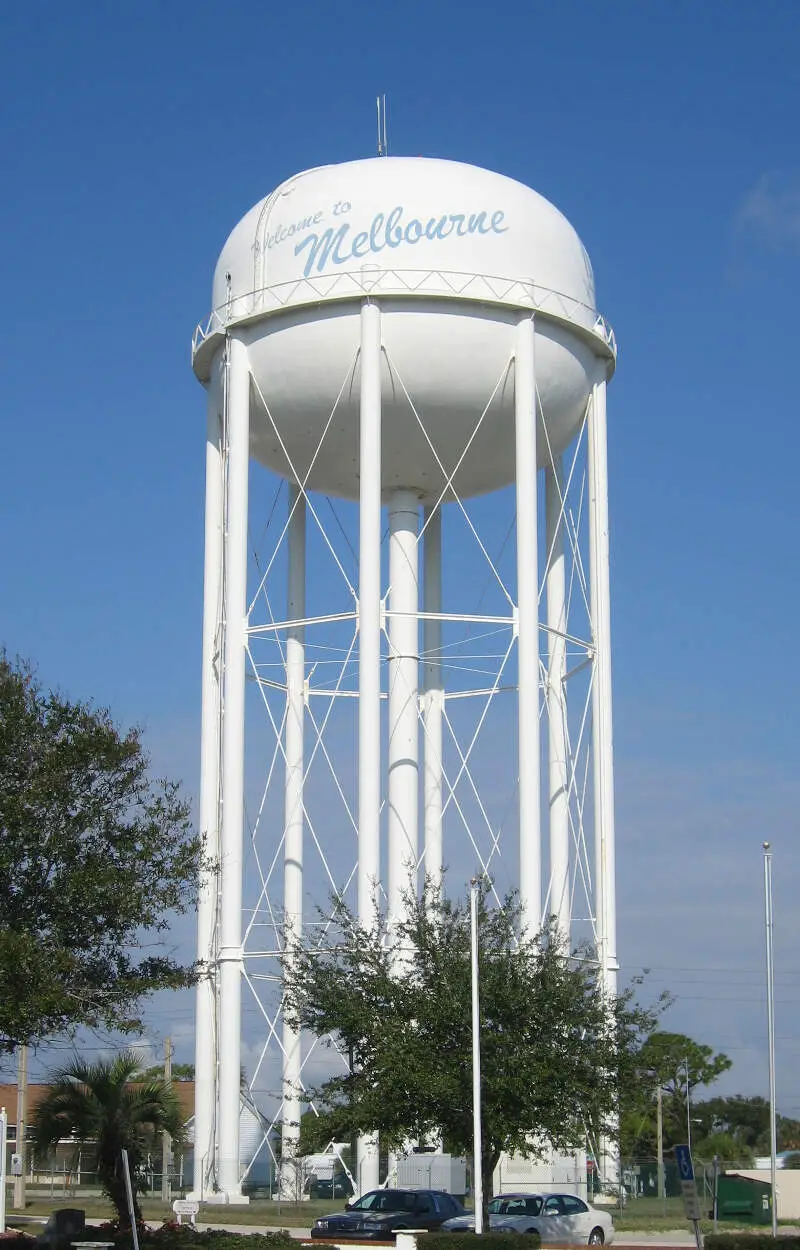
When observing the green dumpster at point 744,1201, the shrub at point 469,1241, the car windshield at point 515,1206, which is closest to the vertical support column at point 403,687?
the car windshield at point 515,1206

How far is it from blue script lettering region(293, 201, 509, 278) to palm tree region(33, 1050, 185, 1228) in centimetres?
1316

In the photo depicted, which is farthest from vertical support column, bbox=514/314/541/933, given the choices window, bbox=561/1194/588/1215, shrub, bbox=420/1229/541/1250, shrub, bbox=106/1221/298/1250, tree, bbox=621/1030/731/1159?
tree, bbox=621/1030/731/1159

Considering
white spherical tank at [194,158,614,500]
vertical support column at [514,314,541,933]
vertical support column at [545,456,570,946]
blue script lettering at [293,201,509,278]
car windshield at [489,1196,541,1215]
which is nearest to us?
car windshield at [489,1196,541,1215]

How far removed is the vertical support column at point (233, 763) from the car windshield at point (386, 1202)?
3020 mm

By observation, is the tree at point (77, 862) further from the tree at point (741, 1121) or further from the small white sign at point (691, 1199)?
the tree at point (741, 1121)

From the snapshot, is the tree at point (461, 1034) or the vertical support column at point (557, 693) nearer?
the tree at point (461, 1034)

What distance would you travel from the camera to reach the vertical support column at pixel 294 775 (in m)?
30.5

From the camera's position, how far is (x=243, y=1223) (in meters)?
28.4

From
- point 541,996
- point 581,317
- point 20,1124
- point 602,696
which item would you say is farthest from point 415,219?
point 20,1124

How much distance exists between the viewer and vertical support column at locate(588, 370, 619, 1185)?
30.5 m

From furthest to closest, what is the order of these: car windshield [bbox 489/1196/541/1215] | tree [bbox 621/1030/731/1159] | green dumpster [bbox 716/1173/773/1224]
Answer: tree [bbox 621/1030/731/1159] → green dumpster [bbox 716/1173/773/1224] → car windshield [bbox 489/1196/541/1215]

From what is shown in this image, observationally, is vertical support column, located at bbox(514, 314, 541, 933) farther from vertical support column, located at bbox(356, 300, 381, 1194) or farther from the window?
the window

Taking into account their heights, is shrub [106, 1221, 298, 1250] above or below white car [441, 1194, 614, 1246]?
above

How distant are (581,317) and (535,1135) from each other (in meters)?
13.6
